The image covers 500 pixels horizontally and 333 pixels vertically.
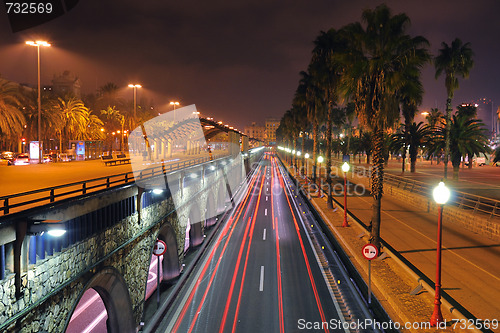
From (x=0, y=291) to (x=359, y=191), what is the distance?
4017cm

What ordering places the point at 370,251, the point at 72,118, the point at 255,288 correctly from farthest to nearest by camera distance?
the point at 72,118 → the point at 255,288 → the point at 370,251

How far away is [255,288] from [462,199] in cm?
1867

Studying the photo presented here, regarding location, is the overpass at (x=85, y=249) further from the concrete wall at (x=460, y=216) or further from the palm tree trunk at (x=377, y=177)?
the concrete wall at (x=460, y=216)

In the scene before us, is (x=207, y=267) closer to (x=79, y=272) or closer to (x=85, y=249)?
(x=85, y=249)

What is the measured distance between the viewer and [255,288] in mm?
16906

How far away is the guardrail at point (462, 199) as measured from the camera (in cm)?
2152

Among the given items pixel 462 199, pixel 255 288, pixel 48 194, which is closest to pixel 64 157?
pixel 48 194

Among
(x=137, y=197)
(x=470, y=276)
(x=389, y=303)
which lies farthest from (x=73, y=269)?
(x=470, y=276)

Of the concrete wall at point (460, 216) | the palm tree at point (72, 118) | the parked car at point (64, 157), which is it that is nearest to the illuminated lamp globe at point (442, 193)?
the concrete wall at point (460, 216)

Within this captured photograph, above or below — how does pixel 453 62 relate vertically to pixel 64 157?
above

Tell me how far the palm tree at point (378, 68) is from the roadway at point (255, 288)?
539 cm

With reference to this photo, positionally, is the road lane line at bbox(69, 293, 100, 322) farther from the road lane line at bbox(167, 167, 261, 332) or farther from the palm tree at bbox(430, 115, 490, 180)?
the palm tree at bbox(430, 115, 490, 180)

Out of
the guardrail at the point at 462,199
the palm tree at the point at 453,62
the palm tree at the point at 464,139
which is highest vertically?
the palm tree at the point at 453,62

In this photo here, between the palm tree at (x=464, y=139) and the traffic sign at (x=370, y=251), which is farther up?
the palm tree at (x=464, y=139)
